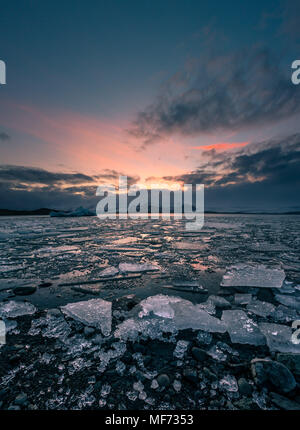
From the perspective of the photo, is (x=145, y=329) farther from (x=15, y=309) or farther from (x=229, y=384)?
(x=15, y=309)

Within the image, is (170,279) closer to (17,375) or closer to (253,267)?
(253,267)

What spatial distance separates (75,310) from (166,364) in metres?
1.12

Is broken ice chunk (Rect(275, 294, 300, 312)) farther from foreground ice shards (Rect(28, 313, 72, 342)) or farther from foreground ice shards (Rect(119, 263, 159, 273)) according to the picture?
foreground ice shards (Rect(28, 313, 72, 342))

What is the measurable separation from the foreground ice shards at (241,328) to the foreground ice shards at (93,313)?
1128 mm

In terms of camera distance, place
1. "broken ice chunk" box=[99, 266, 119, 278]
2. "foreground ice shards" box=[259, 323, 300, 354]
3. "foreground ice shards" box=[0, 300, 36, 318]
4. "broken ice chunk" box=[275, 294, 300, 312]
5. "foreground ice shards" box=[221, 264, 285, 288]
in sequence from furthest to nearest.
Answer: "broken ice chunk" box=[99, 266, 119, 278], "foreground ice shards" box=[221, 264, 285, 288], "broken ice chunk" box=[275, 294, 300, 312], "foreground ice shards" box=[0, 300, 36, 318], "foreground ice shards" box=[259, 323, 300, 354]

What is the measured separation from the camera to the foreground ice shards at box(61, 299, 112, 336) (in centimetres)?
162

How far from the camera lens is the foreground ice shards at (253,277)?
250cm

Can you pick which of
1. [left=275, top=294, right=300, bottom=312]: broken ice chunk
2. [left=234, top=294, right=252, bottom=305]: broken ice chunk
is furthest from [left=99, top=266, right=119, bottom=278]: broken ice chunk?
[left=275, top=294, right=300, bottom=312]: broken ice chunk

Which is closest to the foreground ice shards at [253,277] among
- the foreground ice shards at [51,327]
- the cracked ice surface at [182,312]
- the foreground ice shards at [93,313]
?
the cracked ice surface at [182,312]

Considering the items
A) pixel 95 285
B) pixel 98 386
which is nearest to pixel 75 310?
pixel 95 285

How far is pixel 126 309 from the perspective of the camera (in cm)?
191

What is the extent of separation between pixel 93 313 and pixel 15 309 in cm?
87

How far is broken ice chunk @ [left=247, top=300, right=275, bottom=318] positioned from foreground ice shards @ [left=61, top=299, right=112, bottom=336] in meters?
1.57
